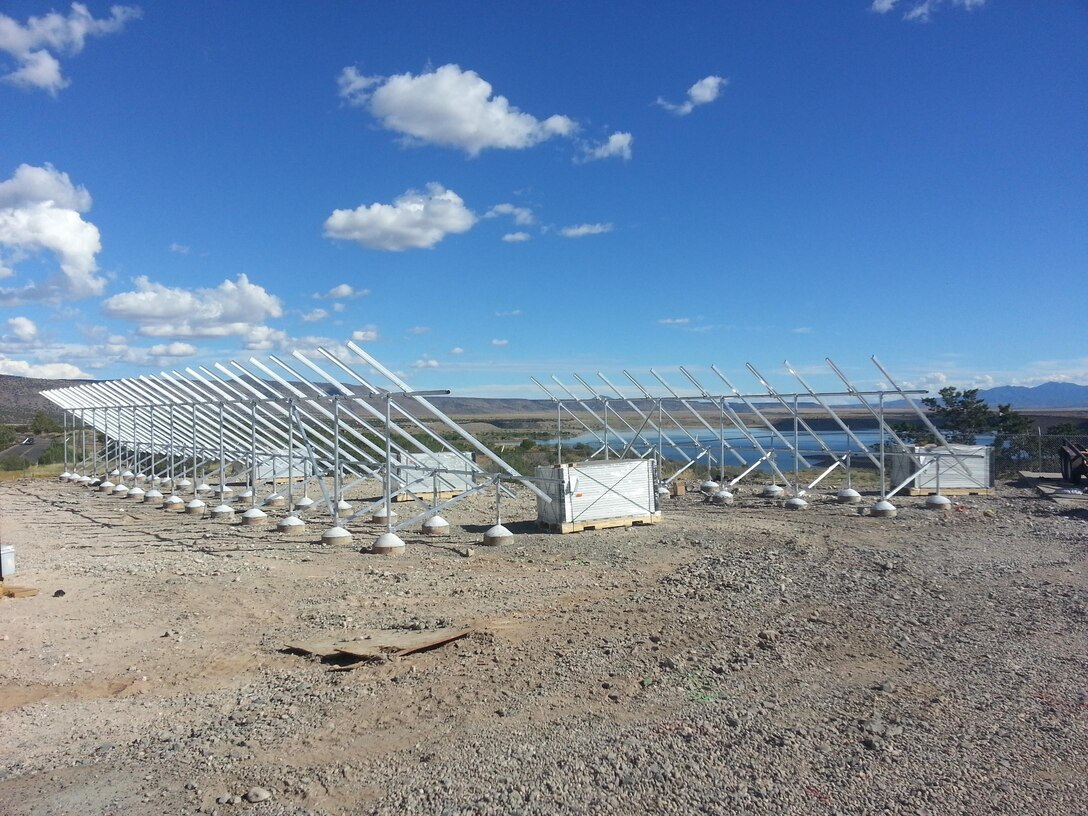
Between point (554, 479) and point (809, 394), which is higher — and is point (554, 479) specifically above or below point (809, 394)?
below

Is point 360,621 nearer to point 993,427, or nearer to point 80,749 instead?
point 80,749

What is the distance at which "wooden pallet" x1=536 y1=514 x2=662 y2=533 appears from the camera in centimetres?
1458

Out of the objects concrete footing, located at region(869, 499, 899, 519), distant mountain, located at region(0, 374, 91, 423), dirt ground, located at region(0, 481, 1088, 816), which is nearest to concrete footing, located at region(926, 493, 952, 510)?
concrete footing, located at region(869, 499, 899, 519)

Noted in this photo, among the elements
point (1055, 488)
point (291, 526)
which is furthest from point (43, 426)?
point (1055, 488)

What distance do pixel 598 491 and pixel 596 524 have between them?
2.00 feet

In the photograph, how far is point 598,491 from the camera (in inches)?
587

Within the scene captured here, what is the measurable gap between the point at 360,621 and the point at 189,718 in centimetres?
270

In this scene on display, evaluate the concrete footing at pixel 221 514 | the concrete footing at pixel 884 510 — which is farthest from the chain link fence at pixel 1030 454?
the concrete footing at pixel 221 514

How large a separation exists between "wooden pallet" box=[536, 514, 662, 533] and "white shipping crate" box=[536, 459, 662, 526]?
0.03m

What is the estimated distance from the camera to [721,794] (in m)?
4.15

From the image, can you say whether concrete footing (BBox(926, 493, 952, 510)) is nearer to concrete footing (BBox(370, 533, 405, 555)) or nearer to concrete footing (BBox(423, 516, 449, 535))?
concrete footing (BBox(423, 516, 449, 535))

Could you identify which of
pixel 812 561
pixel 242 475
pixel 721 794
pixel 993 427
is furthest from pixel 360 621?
pixel 993 427

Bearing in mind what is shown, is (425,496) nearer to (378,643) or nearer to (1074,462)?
(378,643)

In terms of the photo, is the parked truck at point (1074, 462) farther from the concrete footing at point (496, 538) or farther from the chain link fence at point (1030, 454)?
the concrete footing at point (496, 538)
